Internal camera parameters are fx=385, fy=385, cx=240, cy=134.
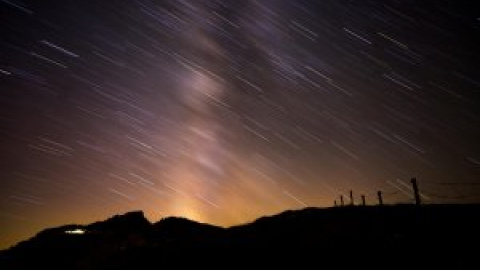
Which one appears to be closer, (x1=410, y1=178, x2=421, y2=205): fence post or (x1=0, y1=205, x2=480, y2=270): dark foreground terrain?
(x1=0, y1=205, x2=480, y2=270): dark foreground terrain

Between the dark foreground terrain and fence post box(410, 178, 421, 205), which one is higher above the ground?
fence post box(410, 178, 421, 205)

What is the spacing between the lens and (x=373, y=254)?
1167 cm

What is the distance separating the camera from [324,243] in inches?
518

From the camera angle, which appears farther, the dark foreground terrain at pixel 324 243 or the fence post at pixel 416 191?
the fence post at pixel 416 191

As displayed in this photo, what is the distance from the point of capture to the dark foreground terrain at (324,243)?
1130 cm

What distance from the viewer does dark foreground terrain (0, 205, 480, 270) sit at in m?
11.3

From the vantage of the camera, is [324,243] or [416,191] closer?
[324,243]

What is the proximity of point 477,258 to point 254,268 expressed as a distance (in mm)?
6434

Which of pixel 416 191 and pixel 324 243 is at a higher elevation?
pixel 416 191

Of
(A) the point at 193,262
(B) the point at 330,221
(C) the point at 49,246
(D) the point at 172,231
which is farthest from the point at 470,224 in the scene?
(C) the point at 49,246

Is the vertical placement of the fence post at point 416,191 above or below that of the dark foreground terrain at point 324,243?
above

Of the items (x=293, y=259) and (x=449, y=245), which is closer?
(x=449, y=245)

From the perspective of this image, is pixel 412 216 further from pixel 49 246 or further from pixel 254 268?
pixel 49 246

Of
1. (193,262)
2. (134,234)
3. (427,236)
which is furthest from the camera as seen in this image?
(134,234)
